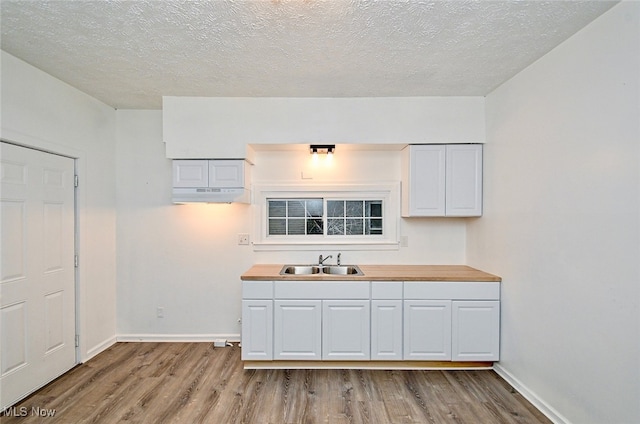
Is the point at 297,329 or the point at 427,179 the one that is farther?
the point at 427,179

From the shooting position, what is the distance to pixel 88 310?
306 cm

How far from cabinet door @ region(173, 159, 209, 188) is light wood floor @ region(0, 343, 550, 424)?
67.9 inches

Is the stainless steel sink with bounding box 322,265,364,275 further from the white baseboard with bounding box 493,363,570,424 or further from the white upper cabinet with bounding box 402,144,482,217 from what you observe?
the white baseboard with bounding box 493,363,570,424

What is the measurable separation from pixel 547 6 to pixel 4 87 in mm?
3564

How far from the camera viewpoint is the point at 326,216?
3.58m

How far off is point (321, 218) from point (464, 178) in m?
1.55

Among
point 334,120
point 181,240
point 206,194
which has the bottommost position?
point 181,240

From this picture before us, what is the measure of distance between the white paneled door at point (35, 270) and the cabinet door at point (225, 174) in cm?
126

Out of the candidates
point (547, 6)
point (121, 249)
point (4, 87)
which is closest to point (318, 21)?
point (547, 6)

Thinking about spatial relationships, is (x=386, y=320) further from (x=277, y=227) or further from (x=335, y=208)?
(x=277, y=227)

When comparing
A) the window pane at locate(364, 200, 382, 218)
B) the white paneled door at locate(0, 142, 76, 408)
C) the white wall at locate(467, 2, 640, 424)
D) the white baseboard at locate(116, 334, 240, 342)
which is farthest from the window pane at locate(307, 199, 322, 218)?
the white paneled door at locate(0, 142, 76, 408)

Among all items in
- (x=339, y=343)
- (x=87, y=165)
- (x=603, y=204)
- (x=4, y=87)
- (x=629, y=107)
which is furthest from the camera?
(x=87, y=165)

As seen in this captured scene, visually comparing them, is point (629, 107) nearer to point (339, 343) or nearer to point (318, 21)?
point (318, 21)

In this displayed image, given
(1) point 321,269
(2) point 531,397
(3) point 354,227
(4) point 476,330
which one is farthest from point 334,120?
(2) point 531,397
